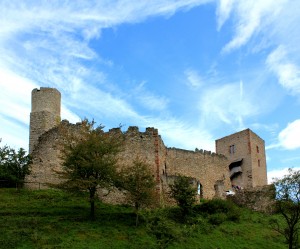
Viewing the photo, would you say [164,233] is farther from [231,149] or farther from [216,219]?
[231,149]

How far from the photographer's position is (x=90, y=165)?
1224 inches

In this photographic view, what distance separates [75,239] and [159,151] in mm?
13934

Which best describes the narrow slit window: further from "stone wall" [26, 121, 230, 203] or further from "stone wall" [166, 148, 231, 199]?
"stone wall" [26, 121, 230, 203]

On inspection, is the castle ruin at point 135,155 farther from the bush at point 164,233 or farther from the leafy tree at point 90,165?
the bush at point 164,233

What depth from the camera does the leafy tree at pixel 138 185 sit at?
30.9m

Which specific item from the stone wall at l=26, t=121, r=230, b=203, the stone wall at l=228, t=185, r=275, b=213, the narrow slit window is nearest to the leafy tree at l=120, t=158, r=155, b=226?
the stone wall at l=26, t=121, r=230, b=203

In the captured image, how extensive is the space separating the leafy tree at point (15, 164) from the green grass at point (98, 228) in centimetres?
241

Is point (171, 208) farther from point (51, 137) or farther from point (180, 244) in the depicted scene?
point (51, 137)

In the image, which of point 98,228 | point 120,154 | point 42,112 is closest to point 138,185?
point 98,228

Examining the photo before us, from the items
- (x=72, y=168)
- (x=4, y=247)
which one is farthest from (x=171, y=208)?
(x=4, y=247)

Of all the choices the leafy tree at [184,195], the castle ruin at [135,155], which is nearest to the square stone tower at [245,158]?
the castle ruin at [135,155]

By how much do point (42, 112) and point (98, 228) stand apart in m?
15.8

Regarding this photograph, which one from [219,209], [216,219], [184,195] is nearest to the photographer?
[184,195]

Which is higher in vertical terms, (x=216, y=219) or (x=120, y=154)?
(x=120, y=154)
